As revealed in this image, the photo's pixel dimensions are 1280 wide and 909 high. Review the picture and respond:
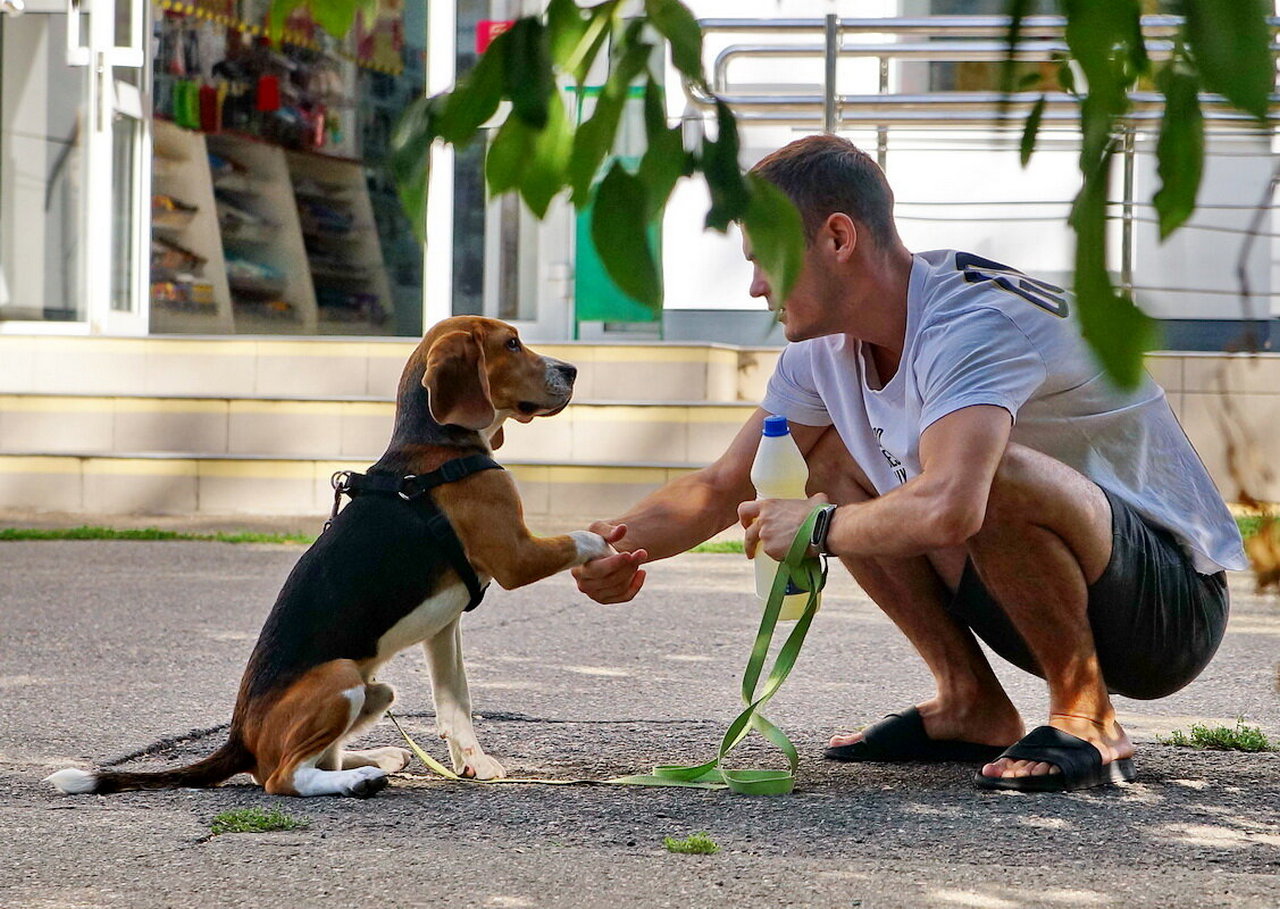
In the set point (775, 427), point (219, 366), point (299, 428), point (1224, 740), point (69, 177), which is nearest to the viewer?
point (775, 427)

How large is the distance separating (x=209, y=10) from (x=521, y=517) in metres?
9.80

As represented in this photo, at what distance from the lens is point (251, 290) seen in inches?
496

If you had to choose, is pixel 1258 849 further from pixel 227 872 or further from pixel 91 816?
pixel 91 816

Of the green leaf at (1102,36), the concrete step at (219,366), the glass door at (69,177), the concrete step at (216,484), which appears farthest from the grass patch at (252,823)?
the glass door at (69,177)

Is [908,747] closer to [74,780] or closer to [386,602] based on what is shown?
[386,602]

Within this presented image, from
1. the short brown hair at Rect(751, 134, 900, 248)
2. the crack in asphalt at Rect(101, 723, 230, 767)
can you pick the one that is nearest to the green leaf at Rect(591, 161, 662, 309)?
the short brown hair at Rect(751, 134, 900, 248)

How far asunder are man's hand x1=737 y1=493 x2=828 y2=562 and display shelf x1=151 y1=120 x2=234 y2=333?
935 cm

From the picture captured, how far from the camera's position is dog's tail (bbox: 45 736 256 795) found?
3.07 metres

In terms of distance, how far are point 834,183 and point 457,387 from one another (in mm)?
954

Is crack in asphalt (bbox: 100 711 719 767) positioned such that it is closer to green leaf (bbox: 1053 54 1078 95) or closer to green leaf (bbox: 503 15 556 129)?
green leaf (bbox: 503 15 556 129)

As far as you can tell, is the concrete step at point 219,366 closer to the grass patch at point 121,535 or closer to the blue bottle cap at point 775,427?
the grass patch at point 121,535

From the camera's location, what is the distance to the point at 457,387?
3.46m

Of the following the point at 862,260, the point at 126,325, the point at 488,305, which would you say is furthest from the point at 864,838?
the point at 126,325

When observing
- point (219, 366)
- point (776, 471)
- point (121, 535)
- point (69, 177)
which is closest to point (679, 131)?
point (776, 471)
